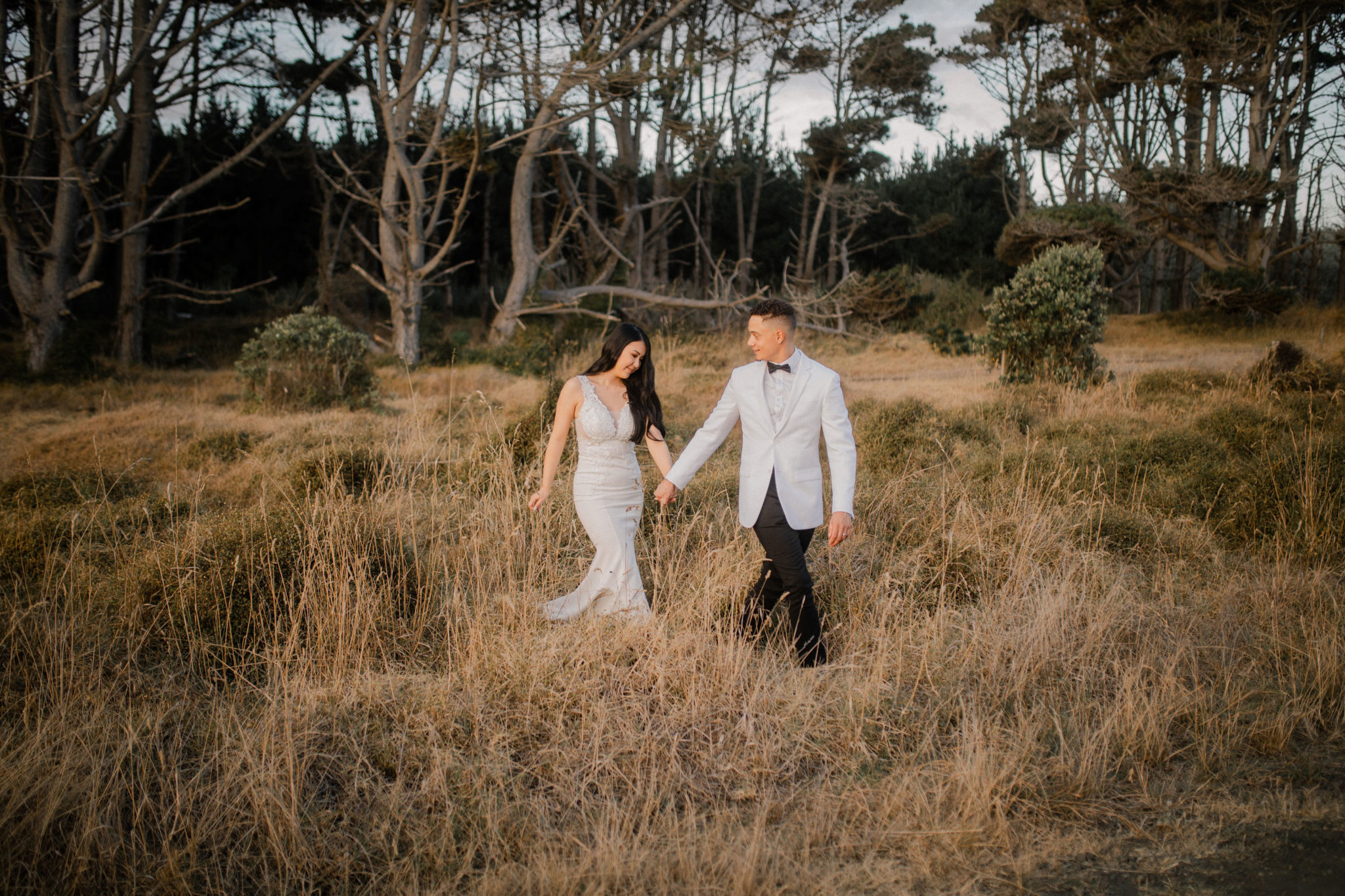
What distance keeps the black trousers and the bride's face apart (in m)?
1.08

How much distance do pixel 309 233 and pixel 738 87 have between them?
12.8 metres

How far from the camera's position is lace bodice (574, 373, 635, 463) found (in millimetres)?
4258

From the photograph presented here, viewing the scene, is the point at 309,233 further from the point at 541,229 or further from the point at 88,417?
the point at 88,417

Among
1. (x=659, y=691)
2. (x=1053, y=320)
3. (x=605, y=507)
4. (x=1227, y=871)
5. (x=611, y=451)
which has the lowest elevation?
(x=1227, y=871)

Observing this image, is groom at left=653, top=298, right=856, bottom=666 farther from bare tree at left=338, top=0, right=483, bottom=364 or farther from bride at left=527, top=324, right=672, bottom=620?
bare tree at left=338, top=0, right=483, bottom=364

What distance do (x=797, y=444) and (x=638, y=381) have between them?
113 cm

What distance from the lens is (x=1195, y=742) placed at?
10.9 ft

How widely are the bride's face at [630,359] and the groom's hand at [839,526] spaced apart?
1.40 meters

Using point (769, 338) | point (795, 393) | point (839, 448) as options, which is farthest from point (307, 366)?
point (839, 448)

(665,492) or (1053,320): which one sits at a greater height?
(1053,320)

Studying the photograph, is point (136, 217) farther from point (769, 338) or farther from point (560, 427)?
point (769, 338)

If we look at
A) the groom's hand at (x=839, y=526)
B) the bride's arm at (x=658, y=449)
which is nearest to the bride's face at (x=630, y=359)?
the bride's arm at (x=658, y=449)

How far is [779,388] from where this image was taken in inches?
145

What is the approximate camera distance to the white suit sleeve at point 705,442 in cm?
379
